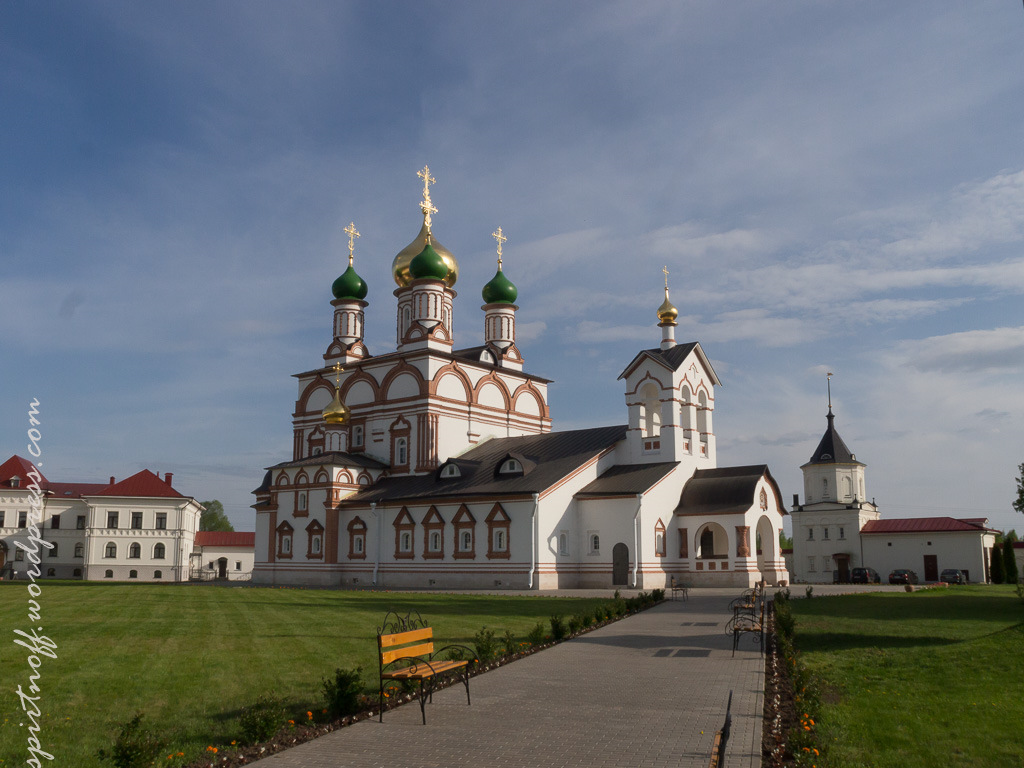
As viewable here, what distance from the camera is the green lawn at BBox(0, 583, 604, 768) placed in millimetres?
8766

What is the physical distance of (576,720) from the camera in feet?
29.3

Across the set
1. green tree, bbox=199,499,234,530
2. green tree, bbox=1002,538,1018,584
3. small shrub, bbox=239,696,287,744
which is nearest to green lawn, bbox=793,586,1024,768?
→ small shrub, bbox=239,696,287,744

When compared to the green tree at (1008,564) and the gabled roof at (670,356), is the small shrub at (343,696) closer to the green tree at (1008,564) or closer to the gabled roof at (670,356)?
the gabled roof at (670,356)

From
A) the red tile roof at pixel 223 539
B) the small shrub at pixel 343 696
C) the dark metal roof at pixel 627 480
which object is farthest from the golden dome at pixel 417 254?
the small shrub at pixel 343 696

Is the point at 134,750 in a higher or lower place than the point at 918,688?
higher

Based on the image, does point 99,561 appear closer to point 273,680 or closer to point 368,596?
point 368,596

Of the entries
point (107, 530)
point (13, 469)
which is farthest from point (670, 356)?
point (13, 469)

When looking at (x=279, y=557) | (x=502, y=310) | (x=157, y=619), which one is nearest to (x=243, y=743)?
(x=157, y=619)

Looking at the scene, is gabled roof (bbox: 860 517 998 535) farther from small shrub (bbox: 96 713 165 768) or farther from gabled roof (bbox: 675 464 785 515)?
small shrub (bbox: 96 713 165 768)

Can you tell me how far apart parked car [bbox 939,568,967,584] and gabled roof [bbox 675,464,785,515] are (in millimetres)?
12353

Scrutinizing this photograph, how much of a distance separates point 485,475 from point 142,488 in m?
28.0

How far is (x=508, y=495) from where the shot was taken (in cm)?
3519

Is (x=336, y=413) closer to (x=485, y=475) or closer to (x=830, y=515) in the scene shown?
(x=485, y=475)

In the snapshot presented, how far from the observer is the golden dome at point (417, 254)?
47.8 m
